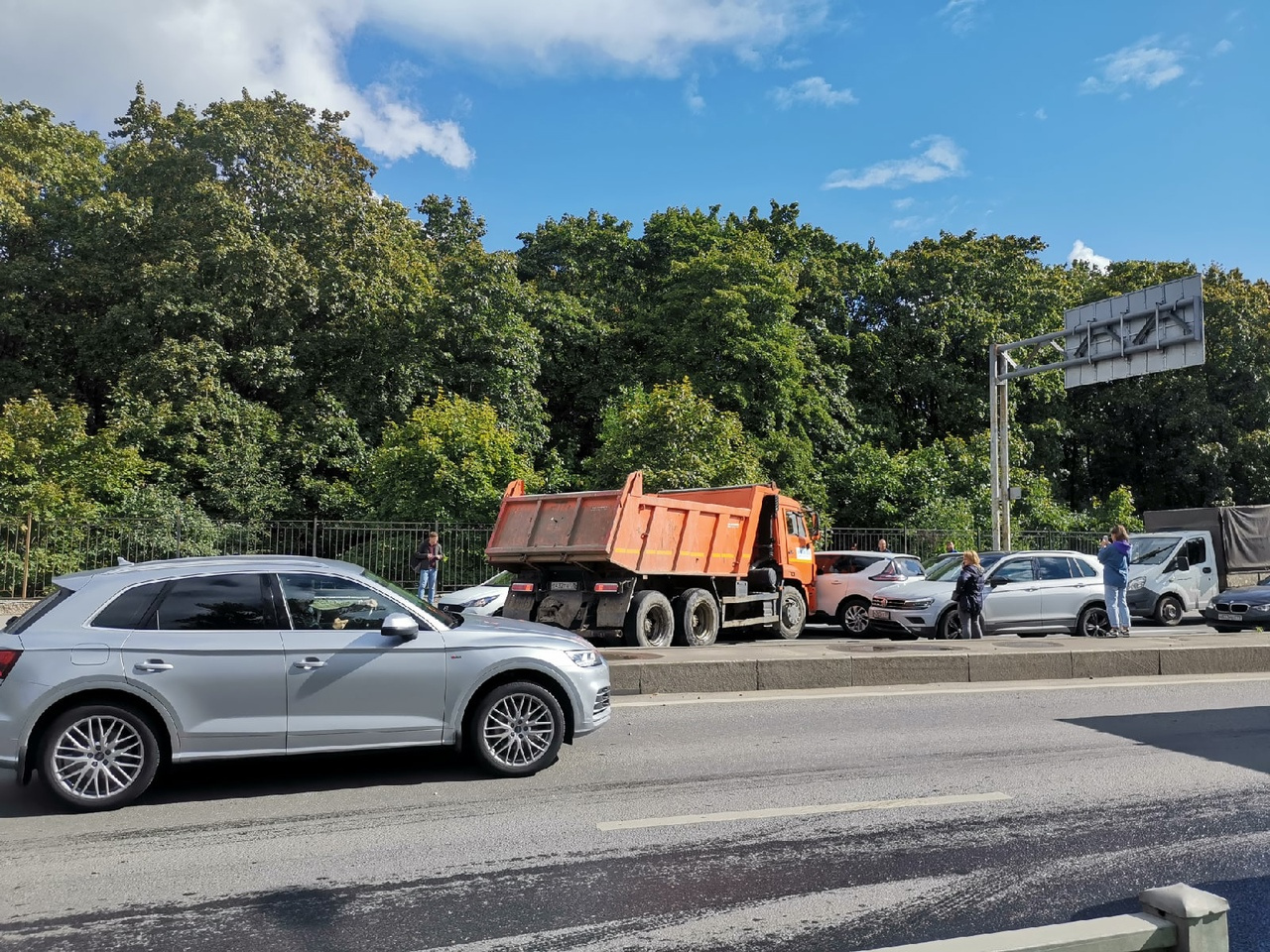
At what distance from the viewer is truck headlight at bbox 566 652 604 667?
22.8 ft

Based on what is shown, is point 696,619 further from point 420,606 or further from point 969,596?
point 420,606

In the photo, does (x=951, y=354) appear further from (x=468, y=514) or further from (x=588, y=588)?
(x=588, y=588)

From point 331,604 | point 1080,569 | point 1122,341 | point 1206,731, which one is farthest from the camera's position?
point 1122,341

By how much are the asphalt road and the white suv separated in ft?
32.2

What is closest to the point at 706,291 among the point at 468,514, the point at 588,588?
the point at 468,514

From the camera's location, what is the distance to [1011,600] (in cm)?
1627

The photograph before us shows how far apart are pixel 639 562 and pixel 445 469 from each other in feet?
A: 35.8

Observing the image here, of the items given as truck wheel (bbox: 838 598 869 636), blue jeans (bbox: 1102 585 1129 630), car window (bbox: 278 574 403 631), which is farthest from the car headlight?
truck wheel (bbox: 838 598 869 636)

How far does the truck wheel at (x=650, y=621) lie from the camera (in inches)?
559

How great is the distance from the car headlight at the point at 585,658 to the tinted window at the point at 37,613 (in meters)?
3.17

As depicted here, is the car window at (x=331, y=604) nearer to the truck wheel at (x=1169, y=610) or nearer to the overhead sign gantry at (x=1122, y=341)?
the overhead sign gantry at (x=1122, y=341)

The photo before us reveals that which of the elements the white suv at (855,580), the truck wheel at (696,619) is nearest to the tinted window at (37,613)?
the truck wheel at (696,619)

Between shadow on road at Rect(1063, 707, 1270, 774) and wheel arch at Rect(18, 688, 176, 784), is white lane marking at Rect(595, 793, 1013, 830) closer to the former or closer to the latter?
shadow on road at Rect(1063, 707, 1270, 774)

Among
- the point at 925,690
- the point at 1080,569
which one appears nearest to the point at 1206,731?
the point at 925,690
